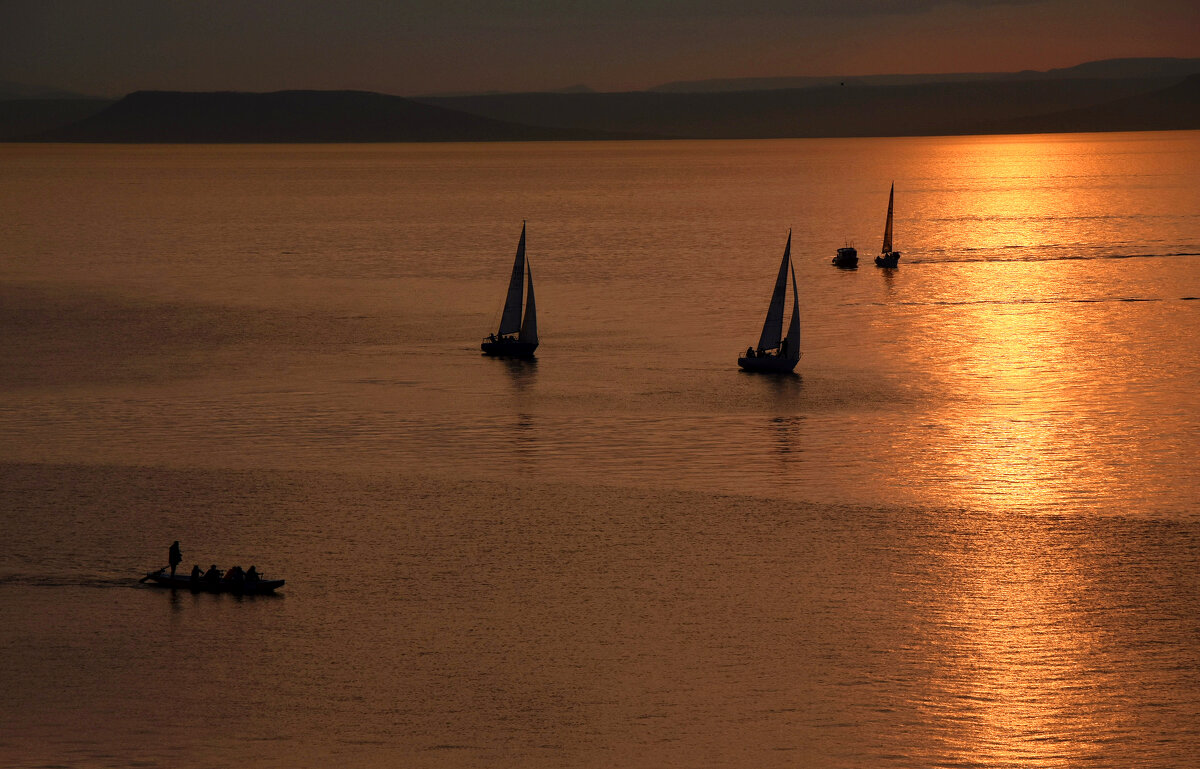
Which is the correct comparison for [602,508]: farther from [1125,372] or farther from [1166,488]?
[1125,372]

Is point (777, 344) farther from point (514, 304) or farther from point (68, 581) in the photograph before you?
point (68, 581)

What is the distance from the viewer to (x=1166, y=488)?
6088 centimetres

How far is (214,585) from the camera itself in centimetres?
4816

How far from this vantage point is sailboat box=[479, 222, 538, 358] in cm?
9294

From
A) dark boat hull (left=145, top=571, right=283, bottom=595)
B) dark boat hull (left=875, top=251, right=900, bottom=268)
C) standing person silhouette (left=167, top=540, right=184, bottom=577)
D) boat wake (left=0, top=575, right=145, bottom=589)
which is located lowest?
boat wake (left=0, top=575, right=145, bottom=589)

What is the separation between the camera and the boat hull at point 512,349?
92.8 meters

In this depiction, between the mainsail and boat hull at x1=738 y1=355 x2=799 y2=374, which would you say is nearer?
boat hull at x1=738 y1=355 x2=799 y2=374

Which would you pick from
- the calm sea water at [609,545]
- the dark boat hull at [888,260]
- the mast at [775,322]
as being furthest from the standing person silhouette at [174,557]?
the dark boat hull at [888,260]

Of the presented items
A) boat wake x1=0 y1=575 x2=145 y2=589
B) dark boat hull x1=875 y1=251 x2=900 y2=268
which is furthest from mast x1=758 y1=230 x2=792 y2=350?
dark boat hull x1=875 y1=251 x2=900 y2=268

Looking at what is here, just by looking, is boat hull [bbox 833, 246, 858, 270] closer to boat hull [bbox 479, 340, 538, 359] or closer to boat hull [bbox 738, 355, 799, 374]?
boat hull [bbox 479, 340, 538, 359]

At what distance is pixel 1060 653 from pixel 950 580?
271 inches

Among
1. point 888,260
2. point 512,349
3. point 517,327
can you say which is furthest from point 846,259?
point 512,349

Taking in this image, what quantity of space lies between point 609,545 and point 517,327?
141 ft

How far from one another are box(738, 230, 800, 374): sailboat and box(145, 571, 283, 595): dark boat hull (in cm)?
4410
